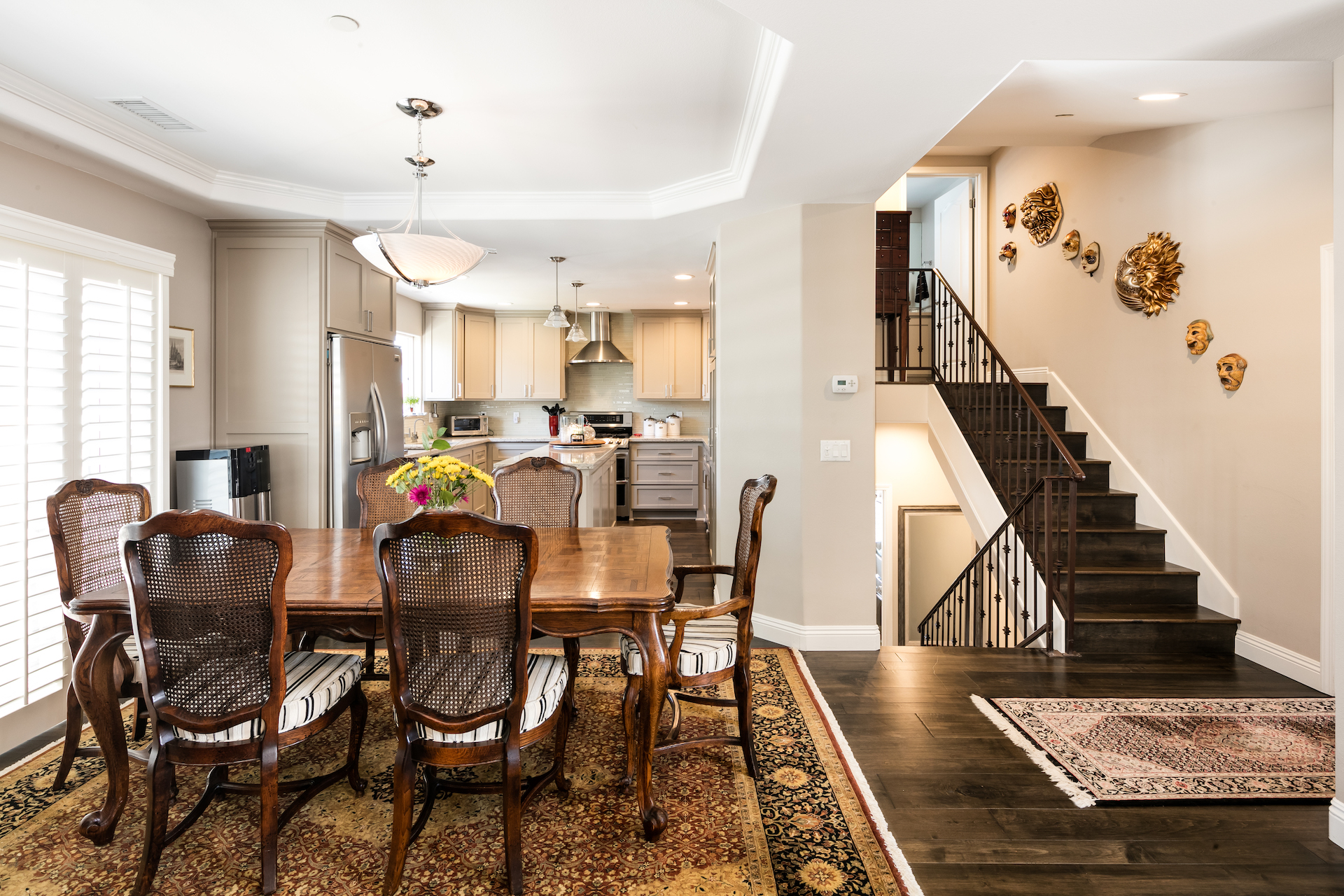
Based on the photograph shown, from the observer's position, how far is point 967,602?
4363 millimetres

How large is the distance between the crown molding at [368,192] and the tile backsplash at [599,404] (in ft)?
13.4

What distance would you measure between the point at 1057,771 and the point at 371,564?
260 cm

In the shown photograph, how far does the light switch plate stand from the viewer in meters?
3.82

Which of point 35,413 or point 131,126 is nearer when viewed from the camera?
point 35,413

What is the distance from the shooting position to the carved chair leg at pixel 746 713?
2.38 m

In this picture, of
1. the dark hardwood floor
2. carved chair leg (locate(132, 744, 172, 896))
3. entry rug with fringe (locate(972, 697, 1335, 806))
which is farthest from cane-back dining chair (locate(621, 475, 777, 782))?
carved chair leg (locate(132, 744, 172, 896))

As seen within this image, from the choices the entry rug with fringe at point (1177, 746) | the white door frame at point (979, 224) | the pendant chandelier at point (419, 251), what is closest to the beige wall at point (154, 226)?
the pendant chandelier at point (419, 251)

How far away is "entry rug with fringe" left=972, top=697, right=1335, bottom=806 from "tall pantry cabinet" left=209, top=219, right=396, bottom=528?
406 cm

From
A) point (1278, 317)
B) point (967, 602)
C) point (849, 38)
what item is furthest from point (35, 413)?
point (1278, 317)

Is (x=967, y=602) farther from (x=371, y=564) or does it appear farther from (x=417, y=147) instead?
(x=417, y=147)

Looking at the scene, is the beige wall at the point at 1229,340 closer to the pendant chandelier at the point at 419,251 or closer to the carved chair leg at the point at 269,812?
the pendant chandelier at the point at 419,251

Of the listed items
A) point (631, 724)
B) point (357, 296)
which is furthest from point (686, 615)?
point (357, 296)

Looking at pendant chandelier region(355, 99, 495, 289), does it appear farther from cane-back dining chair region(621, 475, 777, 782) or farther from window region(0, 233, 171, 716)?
cane-back dining chair region(621, 475, 777, 782)

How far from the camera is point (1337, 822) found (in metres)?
2.02
